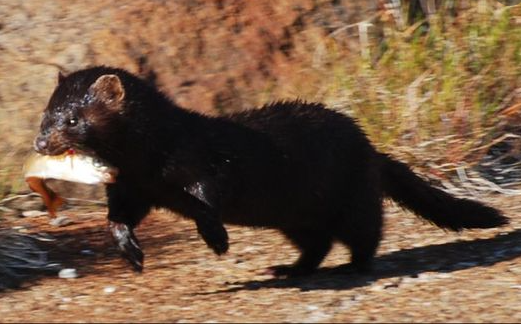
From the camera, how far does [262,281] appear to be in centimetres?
677

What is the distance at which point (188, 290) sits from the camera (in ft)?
21.6

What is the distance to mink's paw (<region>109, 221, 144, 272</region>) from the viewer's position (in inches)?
246

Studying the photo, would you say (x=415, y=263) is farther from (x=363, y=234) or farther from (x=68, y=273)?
→ (x=68, y=273)

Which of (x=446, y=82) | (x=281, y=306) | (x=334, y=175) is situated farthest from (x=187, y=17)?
(x=281, y=306)

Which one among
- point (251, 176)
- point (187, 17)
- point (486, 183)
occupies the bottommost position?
point (486, 183)

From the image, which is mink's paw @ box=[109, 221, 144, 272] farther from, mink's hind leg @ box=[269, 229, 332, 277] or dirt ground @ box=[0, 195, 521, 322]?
mink's hind leg @ box=[269, 229, 332, 277]

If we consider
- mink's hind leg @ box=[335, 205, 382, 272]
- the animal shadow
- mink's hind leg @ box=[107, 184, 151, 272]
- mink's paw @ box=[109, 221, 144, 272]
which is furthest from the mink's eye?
mink's hind leg @ box=[335, 205, 382, 272]

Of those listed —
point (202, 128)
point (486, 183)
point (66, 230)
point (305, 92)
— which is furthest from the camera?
point (305, 92)

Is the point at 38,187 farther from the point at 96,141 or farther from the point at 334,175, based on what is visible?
the point at 334,175

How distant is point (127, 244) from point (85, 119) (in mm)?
637

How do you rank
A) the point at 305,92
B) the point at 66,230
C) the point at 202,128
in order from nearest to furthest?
the point at 202,128
the point at 66,230
the point at 305,92

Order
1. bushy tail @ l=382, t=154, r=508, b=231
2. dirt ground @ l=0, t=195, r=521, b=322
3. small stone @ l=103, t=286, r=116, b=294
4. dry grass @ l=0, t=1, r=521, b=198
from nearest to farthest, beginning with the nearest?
1. dirt ground @ l=0, t=195, r=521, b=322
2. small stone @ l=103, t=286, r=116, b=294
3. bushy tail @ l=382, t=154, r=508, b=231
4. dry grass @ l=0, t=1, r=521, b=198

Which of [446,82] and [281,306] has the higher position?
[446,82]

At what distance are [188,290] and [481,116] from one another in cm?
296
